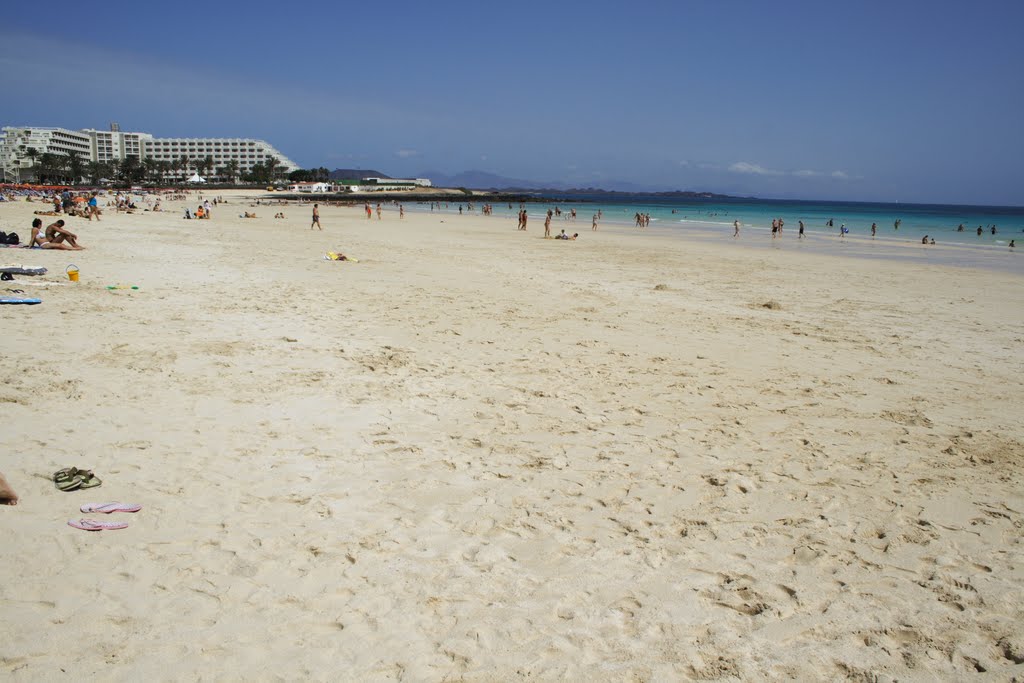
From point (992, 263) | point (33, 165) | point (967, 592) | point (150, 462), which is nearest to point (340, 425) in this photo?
point (150, 462)

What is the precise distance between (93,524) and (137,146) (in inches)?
8280

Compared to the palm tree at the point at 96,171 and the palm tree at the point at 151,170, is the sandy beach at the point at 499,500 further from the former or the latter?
the palm tree at the point at 151,170

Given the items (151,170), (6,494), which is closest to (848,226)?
(6,494)

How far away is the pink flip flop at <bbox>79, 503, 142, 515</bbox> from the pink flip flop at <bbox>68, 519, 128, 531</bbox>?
123mm

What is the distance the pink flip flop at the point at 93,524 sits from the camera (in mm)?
3857

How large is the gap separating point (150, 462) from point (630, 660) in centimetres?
380

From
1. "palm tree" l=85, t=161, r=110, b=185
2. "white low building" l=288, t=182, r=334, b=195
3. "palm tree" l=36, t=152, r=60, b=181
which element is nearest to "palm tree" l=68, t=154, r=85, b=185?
"palm tree" l=36, t=152, r=60, b=181

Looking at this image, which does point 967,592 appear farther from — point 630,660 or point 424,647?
point 424,647

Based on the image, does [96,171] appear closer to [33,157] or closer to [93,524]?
[33,157]

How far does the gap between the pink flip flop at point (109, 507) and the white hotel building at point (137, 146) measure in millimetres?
162940

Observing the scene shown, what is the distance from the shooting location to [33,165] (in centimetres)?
11919

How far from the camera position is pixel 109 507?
4.10 m

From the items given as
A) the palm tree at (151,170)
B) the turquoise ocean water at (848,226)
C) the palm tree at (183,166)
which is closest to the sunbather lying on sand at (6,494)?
the turquoise ocean water at (848,226)

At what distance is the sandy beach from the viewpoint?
→ 310 centimetres
